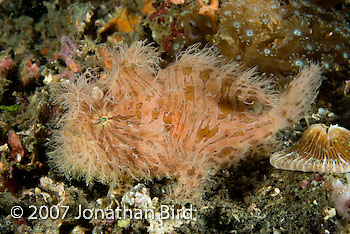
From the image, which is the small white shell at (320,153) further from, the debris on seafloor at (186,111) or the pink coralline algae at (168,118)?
the pink coralline algae at (168,118)

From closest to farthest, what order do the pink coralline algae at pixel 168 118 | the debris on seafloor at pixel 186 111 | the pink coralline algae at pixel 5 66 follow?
1. the debris on seafloor at pixel 186 111
2. the pink coralline algae at pixel 168 118
3. the pink coralline algae at pixel 5 66

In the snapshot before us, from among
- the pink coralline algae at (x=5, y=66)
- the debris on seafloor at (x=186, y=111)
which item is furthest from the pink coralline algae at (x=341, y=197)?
the pink coralline algae at (x=5, y=66)

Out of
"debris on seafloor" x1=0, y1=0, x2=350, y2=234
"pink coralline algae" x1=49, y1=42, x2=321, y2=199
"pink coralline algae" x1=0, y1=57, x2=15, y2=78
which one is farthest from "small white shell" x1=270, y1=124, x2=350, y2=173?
"pink coralline algae" x1=0, y1=57, x2=15, y2=78

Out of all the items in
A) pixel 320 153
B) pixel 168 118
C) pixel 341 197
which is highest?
pixel 168 118

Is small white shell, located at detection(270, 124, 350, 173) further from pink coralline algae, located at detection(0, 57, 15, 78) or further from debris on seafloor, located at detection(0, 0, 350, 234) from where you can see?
pink coralline algae, located at detection(0, 57, 15, 78)

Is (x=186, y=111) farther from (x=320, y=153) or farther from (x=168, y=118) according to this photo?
(x=320, y=153)

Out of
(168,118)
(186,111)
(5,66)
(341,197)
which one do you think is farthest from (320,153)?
(5,66)

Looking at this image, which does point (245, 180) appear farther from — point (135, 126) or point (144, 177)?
point (135, 126)

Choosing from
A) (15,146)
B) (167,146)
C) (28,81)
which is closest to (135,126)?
(167,146)
